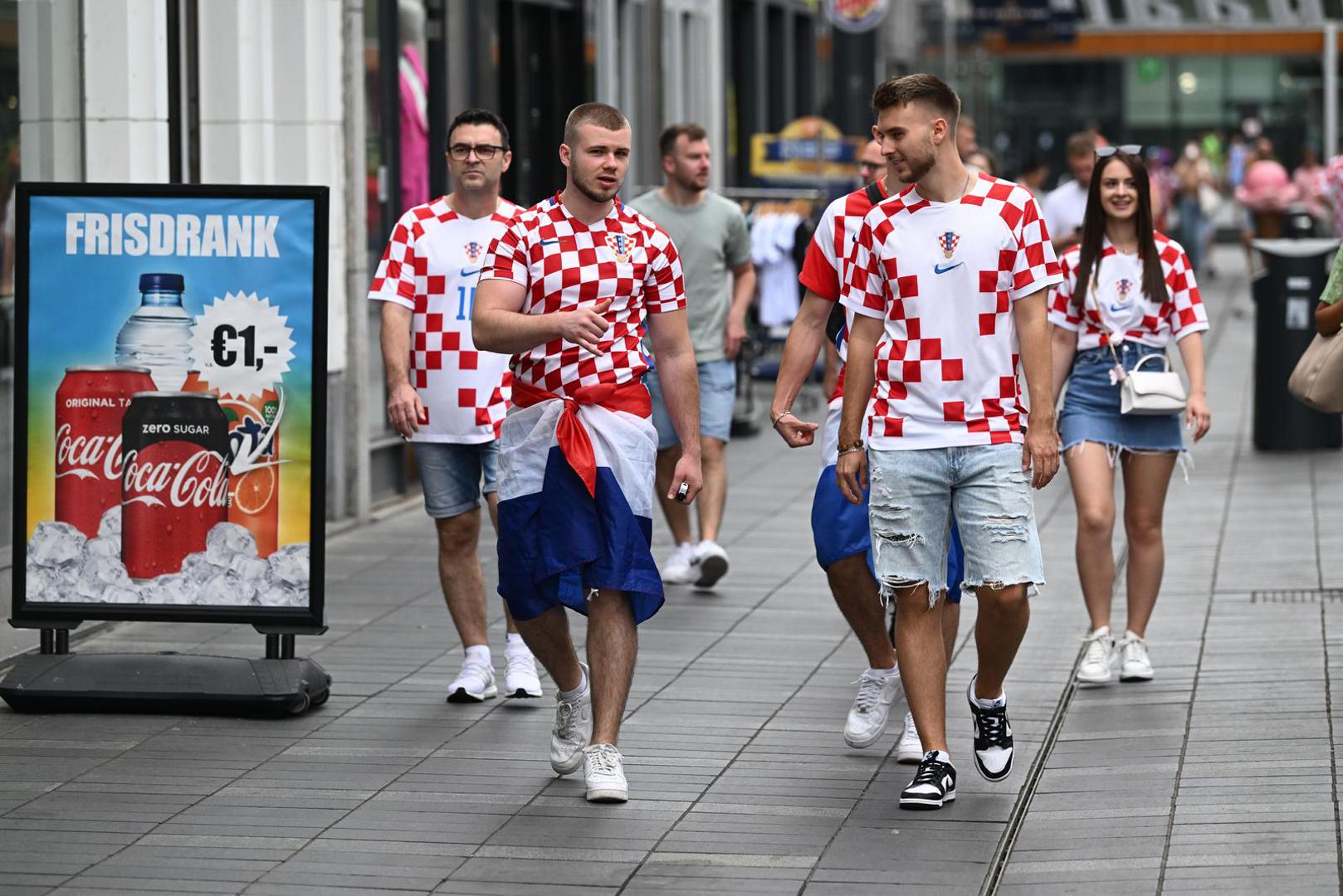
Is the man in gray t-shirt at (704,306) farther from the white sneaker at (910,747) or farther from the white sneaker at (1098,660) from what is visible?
the white sneaker at (910,747)

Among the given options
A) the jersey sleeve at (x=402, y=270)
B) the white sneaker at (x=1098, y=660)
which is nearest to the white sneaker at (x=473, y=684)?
the jersey sleeve at (x=402, y=270)

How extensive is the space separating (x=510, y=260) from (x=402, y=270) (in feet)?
4.50

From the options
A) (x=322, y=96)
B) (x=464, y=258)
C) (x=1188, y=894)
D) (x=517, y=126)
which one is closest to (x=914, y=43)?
(x=517, y=126)

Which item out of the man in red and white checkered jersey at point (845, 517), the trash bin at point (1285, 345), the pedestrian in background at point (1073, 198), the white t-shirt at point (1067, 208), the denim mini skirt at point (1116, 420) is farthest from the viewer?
the trash bin at point (1285, 345)

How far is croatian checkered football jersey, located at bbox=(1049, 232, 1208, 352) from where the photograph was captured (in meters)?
7.73

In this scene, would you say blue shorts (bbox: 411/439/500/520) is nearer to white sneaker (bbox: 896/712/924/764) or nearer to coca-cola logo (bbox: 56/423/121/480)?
coca-cola logo (bbox: 56/423/121/480)

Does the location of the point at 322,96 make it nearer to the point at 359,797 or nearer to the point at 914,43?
the point at 359,797

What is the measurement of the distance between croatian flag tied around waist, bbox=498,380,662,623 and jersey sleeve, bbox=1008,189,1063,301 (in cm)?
108

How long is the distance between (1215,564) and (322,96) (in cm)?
488

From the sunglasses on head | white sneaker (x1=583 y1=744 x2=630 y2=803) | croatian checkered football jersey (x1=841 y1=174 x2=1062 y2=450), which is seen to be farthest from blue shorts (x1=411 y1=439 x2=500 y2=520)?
the sunglasses on head

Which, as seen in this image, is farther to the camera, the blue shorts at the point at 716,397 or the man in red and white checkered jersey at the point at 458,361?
the blue shorts at the point at 716,397

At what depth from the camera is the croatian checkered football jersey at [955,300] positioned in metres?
5.84

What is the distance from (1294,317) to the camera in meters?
14.3

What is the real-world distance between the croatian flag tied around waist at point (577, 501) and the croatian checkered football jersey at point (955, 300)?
718 millimetres
